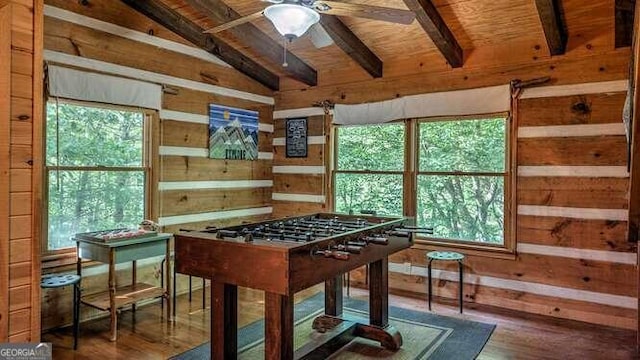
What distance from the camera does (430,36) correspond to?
404 cm

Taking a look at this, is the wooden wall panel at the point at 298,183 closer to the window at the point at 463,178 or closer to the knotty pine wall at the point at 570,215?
the window at the point at 463,178

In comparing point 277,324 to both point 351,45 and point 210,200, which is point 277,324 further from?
point 351,45

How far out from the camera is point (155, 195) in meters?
4.37

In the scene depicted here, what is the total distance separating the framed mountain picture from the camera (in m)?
4.95

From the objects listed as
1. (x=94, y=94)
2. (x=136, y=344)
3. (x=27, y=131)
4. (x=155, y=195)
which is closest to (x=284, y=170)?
(x=155, y=195)

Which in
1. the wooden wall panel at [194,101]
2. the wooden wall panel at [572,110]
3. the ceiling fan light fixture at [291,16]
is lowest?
the wooden wall panel at [572,110]

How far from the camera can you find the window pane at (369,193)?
4.96m

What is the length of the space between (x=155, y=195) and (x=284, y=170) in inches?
72.5

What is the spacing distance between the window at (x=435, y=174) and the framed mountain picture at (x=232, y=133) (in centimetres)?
108

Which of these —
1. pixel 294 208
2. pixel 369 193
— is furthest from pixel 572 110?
pixel 294 208

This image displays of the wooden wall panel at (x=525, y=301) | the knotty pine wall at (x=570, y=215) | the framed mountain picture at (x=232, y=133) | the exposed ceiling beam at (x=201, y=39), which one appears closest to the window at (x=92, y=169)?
the framed mountain picture at (x=232, y=133)

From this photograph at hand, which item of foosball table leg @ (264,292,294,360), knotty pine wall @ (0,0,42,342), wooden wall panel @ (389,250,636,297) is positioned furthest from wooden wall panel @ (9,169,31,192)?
wooden wall panel @ (389,250,636,297)

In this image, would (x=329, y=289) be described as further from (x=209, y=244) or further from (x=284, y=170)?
(x=284, y=170)

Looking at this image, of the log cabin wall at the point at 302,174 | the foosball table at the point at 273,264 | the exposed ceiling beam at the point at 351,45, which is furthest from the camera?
the log cabin wall at the point at 302,174
